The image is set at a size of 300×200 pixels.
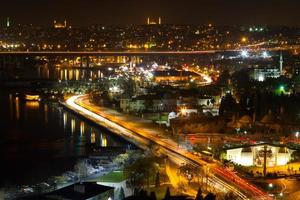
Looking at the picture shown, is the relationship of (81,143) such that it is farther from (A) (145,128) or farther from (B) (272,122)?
(B) (272,122)

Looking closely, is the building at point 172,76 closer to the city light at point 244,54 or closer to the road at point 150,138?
the road at point 150,138

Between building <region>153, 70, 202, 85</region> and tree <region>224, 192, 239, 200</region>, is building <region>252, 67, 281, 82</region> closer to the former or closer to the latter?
building <region>153, 70, 202, 85</region>

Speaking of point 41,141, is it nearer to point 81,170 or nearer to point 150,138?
point 150,138

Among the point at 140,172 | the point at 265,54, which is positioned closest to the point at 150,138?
the point at 140,172

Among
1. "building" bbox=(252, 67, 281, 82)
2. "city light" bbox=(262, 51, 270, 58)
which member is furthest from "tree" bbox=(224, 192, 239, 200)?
"city light" bbox=(262, 51, 270, 58)

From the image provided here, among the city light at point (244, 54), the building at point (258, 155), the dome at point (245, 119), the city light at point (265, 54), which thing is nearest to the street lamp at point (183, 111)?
the dome at point (245, 119)

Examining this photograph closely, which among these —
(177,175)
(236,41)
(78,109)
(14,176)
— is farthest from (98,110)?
(236,41)

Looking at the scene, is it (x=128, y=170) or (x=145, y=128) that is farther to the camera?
(x=145, y=128)
